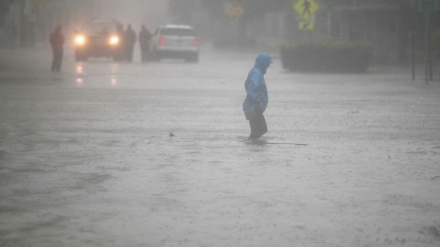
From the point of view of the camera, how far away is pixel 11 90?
2688cm

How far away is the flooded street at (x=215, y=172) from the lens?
333 inches

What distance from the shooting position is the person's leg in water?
15828mm

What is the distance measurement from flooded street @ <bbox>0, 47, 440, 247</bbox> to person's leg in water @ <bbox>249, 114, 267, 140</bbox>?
0.13 metres

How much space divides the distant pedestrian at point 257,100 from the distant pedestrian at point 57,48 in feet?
76.6

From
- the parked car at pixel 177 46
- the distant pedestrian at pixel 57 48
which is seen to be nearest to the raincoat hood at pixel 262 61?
the distant pedestrian at pixel 57 48

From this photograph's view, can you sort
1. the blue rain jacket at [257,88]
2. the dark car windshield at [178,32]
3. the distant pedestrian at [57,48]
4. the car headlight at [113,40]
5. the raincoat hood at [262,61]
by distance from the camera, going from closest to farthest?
1. the blue rain jacket at [257,88]
2. the raincoat hood at [262,61]
3. the distant pedestrian at [57,48]
4. the car headlight at [113,40]
5. the dark car windshield at [178,32]

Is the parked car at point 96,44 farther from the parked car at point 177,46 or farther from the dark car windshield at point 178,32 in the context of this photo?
the dark car windshield at point 178,32

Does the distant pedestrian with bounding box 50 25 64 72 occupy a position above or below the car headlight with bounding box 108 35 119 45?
above

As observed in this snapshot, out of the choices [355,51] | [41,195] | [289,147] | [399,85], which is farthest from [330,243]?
[355,51]

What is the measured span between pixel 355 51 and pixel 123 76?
348 inches

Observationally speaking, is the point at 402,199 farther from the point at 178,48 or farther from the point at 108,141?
the point at 178,48

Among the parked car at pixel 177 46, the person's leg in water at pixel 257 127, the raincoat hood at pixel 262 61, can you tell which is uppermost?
the raincoat hood at pixel 262 61

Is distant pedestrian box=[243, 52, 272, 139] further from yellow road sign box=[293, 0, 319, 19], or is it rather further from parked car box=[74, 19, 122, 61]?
parked car box=[74, 19, 122, 61]

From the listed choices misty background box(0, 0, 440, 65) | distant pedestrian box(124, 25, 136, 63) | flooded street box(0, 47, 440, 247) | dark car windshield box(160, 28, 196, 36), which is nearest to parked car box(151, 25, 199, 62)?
dark car windshield box(160, 28, 196, 36)
